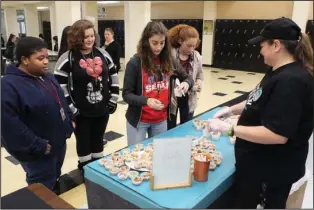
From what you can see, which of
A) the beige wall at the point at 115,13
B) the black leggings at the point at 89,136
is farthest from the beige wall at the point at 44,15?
the black leggings at the point at 89,136

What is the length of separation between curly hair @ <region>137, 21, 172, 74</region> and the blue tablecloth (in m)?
0.79

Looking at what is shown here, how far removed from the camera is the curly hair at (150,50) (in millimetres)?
1734

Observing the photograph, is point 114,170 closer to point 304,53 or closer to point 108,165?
point 108,165

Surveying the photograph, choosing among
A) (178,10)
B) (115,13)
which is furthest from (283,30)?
(115,13)

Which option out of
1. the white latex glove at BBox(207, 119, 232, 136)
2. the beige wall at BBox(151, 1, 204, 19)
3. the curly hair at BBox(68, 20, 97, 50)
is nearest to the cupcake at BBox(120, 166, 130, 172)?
the white latex glove at BBox(207, 119, 232, 136)

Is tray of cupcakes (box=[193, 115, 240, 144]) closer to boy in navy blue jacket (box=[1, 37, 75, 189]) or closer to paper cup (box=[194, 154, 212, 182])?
paper cup (box=[194, 154, 212, 182])

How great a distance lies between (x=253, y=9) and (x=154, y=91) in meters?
8.18

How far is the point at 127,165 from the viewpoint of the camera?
131cm

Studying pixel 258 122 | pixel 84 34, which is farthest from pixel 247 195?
pixel 84 34

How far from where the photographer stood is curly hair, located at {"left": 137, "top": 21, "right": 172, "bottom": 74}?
1734 millimetres

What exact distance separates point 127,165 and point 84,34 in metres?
1.10

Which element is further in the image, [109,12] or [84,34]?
[109,12]

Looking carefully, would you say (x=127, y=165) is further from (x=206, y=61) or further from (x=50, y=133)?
(x=206, y=61)

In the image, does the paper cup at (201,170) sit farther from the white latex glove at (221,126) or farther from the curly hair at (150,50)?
the curly hair at (150,50)
